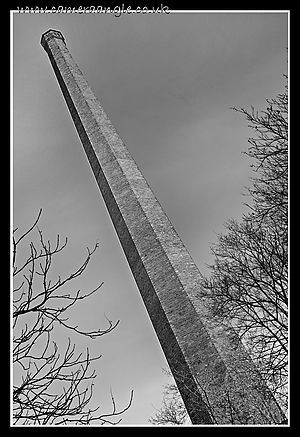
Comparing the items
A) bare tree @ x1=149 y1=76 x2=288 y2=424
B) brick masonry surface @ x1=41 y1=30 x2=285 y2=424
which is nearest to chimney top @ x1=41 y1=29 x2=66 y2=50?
brick masonry surface @ x1=41 y1=30 x2=285 y2=424

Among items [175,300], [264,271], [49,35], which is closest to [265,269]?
[264,271]

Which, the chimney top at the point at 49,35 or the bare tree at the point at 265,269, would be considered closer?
the bare tree at the point at 265,269

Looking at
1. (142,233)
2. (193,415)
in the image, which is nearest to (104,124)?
(142,233)

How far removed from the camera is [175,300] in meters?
10.3

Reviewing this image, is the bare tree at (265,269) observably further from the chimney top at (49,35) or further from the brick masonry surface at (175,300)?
the chimney top at (49,35)

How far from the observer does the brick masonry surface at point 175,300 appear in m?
8.16

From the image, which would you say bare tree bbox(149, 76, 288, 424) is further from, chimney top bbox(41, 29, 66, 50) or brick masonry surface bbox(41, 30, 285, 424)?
chimney top bbox(41, 29, 66, 50)

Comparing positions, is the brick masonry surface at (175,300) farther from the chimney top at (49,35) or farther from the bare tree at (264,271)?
the chimney top at (49,35)

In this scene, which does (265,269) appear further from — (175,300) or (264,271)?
(175,300)

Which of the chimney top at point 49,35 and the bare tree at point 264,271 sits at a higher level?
the chimney top at point 49,35

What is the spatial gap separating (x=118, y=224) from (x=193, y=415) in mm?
6218

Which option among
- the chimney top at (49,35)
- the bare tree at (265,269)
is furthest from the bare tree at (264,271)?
the chimney top at (49,35)

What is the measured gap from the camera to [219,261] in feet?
27.1
